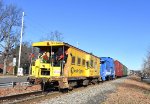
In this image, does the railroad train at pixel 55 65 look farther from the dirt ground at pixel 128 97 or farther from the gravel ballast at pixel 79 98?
the dirt ground at pixel 128 97

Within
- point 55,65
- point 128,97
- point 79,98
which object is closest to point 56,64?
point 55,65

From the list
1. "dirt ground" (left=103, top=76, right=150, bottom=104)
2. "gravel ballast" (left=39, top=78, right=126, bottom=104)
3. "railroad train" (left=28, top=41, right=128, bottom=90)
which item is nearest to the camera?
"gravel ballast" (left=39, top=78, right=126, bottom=104)

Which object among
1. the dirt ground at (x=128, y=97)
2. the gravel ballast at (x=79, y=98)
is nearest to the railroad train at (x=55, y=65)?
the gravel ballast at (x=79, y=98)

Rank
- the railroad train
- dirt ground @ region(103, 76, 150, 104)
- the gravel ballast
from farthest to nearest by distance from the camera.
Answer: the railroad train → dirt ground @ region(103, 76, 150, 104) → the gravel ballast

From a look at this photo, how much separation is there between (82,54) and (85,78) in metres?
2.67

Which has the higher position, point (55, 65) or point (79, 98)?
point (55, 65)

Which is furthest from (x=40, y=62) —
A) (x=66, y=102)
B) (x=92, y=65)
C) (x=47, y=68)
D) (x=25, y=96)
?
(x=92, y=65)

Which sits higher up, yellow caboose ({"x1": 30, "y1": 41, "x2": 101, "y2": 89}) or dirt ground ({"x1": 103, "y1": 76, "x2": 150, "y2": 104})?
yellow caboose ({"x1": 30, "y1": 41, "x2": 101, "y2": 89})

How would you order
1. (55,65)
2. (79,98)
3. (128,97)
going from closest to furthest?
(79,98) < (128,97) < (55,65)

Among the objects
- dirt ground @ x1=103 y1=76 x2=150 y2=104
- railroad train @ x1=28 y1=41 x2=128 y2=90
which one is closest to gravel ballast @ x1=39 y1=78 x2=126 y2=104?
dirt ground @ x1=103 y1=76 x2=150 y2=104

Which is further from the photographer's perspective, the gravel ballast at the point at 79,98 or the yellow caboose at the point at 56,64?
the yellow caboose at the point at 56,64

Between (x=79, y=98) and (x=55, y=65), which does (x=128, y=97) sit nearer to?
(x=79, y=98)

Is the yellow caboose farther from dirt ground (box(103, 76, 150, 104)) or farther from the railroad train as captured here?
dirt ground (box(103, 76, 150, 104))

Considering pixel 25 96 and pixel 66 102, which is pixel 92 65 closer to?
pixel 25 96
